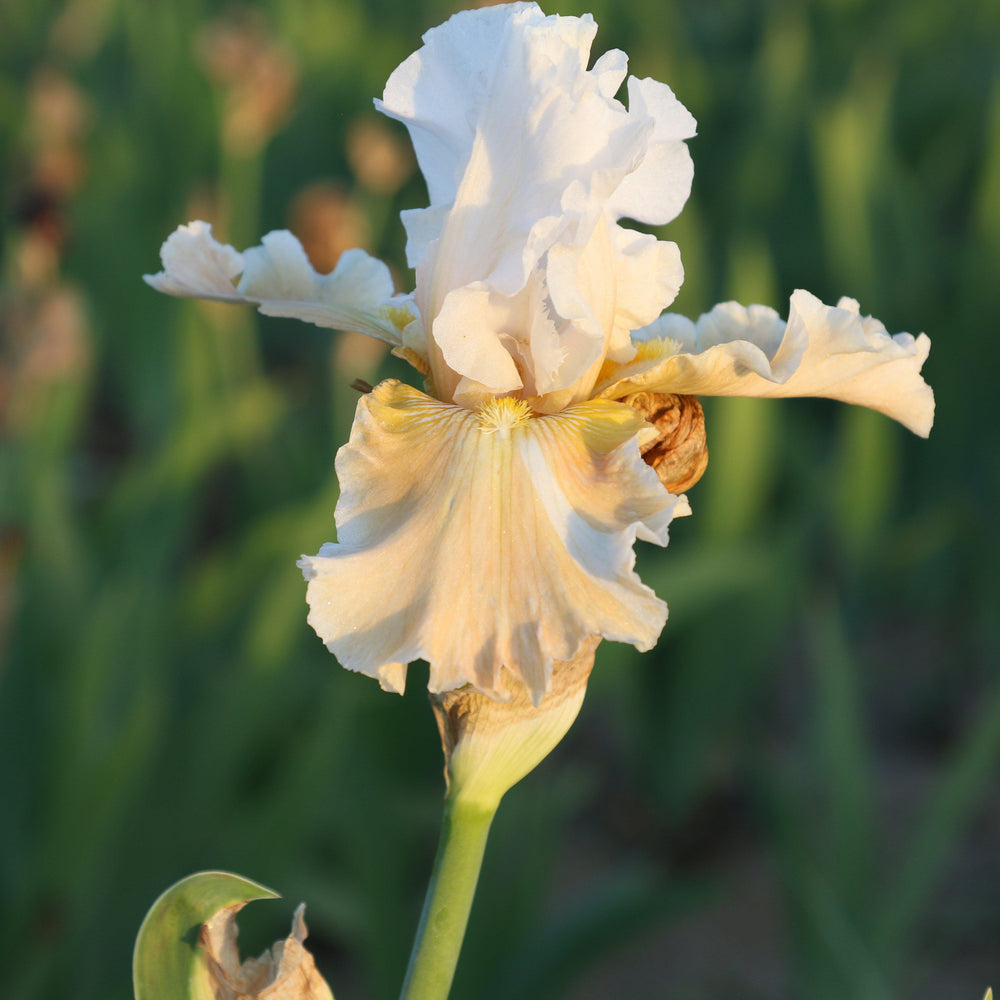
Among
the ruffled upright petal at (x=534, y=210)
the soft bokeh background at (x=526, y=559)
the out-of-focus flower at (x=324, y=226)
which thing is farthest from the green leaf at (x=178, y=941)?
the out-of-focus flower at (x=324, y=226)

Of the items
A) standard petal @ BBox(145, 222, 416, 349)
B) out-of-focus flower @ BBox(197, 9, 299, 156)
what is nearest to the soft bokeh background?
out-of-focus flower @ BBox(197, 9, 299, 156)

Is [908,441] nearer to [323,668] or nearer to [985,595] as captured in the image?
[985,595]

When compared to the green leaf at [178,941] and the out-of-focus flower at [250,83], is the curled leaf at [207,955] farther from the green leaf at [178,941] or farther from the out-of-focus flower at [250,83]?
the out-of-focus flower at [250,83]

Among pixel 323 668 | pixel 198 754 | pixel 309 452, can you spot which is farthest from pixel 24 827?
pixel 309 452

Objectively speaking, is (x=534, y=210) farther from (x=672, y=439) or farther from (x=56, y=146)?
(x=56, y=146)

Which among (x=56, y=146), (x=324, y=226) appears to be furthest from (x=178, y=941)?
(x=56, y=146)

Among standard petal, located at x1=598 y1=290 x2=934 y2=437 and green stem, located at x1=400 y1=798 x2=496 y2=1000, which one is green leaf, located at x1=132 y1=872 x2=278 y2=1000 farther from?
standard petal, located at x1=598 y1=290 x2=934 y2=437
